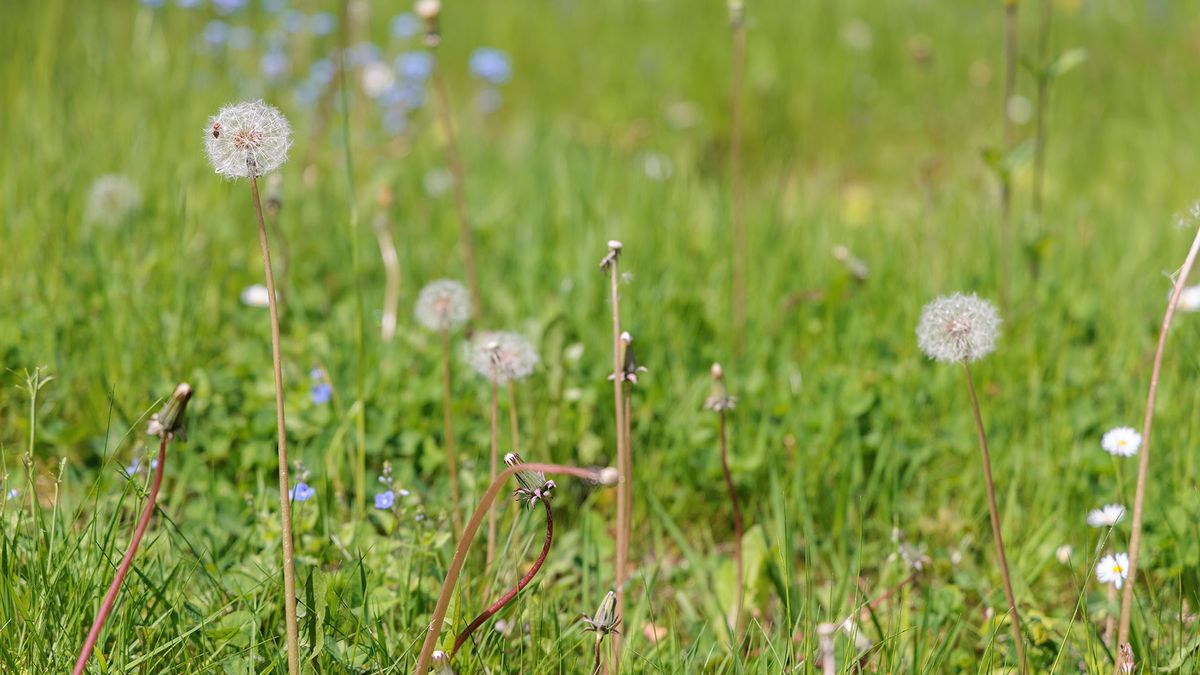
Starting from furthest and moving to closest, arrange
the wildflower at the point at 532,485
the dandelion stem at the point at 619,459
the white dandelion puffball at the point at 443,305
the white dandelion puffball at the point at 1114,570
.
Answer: the white dandelion puffball at the point at 443,305 < the white dandelion puffball at the point at 1114,570 < the dandelion stem at the point at 619,459 < the wildflower at the point at 532,485

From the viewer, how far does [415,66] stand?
14.5 ft

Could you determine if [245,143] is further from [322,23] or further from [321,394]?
[322,23]

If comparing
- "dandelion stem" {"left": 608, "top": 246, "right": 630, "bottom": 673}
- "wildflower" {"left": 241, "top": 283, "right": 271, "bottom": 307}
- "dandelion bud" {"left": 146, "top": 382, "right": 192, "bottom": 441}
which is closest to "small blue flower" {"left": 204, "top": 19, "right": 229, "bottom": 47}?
"wildflower" {"left": 241, "top": 283, "right": 271, "bottom": 307}

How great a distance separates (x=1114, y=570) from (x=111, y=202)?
2.59 m

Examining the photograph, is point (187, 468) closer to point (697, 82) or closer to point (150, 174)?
point (150, 174)

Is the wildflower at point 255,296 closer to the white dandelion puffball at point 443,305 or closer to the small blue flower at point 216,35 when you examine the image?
the white dandelion puffball at point 443,305

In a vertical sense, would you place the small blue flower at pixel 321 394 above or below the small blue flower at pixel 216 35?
below

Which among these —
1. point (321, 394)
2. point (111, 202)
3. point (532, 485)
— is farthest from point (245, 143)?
point (111, 202)

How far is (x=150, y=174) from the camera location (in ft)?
10.7

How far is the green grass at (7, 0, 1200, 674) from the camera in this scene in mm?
1713

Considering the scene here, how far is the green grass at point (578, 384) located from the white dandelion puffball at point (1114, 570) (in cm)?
5

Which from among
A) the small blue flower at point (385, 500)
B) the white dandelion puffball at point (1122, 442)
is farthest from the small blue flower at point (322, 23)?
the white dandelion puffball at point (1122, 442)

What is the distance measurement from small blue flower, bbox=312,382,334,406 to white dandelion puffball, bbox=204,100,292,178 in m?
0.98

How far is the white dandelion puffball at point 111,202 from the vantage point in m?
2.98
